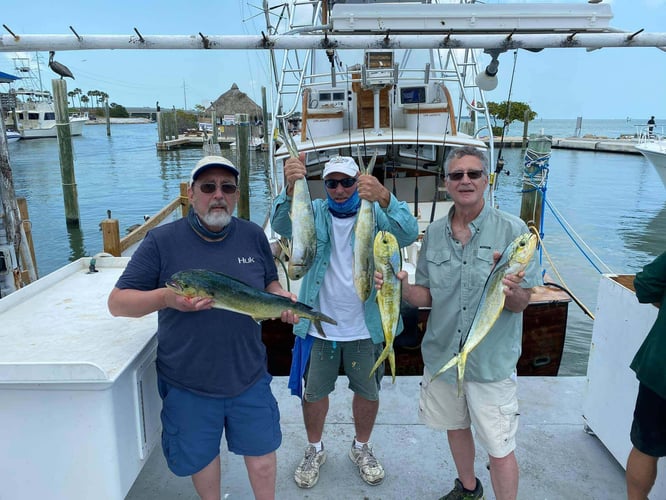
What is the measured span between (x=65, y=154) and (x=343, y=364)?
1485 cm

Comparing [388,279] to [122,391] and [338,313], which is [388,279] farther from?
[122,391]

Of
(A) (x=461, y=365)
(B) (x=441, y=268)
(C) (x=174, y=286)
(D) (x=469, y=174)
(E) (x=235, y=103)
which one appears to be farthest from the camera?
(E) (x=235, y=103)

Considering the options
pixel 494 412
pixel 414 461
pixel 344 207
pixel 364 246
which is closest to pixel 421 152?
pixel 344 207

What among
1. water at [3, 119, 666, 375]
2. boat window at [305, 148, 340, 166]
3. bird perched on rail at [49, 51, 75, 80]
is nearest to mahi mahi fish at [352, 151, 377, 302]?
bird perched on rail at [49, 51, 75, 80]

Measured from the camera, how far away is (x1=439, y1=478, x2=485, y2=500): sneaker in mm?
2391

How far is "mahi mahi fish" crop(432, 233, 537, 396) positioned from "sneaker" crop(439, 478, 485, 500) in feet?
2.31

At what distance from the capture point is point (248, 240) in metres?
2.17

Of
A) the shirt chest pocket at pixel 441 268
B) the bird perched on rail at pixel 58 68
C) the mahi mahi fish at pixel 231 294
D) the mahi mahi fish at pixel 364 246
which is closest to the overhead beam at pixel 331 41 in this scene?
the bird perched on rail at pixel 58 68

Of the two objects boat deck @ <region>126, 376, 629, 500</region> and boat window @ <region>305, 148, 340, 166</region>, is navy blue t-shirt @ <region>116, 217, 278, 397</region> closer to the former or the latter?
boat deck @ <region>126, 376, 629, 500</region>

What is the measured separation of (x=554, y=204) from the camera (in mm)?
20484

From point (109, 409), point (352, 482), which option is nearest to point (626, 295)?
point (352, 482)

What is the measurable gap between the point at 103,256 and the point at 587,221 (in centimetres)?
1798

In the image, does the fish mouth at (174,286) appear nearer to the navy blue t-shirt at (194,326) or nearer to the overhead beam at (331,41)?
the navy blue t-shirt at (194,326)

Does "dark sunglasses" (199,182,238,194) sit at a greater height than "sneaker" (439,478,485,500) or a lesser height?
greater
